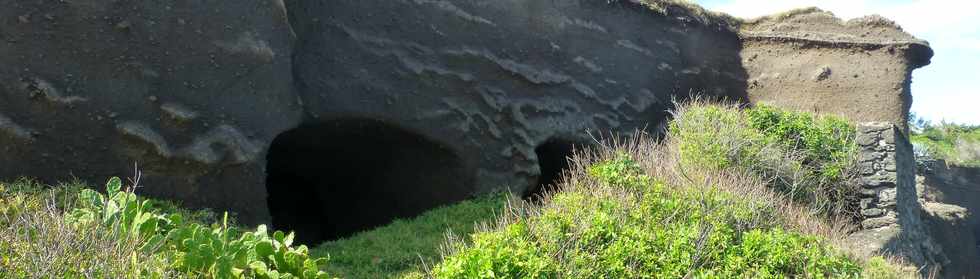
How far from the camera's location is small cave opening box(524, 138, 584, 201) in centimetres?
1218

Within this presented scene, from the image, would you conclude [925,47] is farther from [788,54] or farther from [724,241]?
[724,241]

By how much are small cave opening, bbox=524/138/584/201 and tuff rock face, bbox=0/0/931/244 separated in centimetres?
5

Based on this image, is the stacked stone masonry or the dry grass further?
the stacked stone masonry

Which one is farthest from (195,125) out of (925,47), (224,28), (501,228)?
(925,47)

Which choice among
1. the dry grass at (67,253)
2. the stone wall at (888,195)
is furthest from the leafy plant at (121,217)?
the stone wall at (888,195)

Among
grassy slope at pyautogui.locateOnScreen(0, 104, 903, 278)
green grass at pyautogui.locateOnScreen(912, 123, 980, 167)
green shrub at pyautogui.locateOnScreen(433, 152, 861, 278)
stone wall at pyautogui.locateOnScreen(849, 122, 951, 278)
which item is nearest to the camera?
green shrub at pyautogui.locateOnScreen(433, 152, 861, 278)

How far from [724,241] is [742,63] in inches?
276

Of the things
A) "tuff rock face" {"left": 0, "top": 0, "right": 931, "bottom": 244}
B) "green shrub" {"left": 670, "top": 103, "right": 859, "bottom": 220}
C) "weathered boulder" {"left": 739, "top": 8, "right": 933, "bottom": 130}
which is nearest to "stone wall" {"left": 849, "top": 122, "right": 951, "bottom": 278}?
"green shrub" {"left": 670, "top": 103, "right": 859, "bottom": 220}

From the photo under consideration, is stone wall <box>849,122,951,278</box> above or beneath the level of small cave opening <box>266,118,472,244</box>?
above

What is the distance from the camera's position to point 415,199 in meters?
11.4

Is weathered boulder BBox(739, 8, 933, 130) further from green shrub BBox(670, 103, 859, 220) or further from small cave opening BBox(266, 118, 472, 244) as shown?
small cave opening BBox(266, 118, 472, 244)

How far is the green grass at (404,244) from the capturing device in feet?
26.1

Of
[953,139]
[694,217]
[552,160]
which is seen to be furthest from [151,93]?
[953,139]

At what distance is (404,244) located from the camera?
8.77 meters
